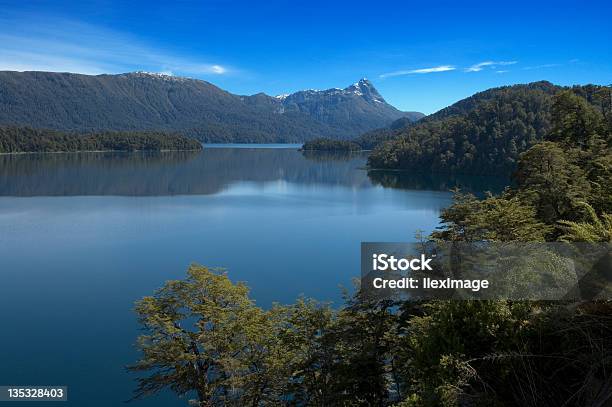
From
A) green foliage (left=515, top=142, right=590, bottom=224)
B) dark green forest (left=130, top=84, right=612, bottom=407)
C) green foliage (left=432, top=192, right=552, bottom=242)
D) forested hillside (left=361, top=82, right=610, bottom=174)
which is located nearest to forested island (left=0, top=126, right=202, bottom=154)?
forested hillside (left=361, top=82, right=610, bottom=174)

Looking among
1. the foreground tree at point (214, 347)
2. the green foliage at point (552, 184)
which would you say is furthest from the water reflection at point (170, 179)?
the foreground tree at point (214, 347)

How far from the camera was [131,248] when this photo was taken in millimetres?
37562

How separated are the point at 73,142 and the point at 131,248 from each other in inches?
5796

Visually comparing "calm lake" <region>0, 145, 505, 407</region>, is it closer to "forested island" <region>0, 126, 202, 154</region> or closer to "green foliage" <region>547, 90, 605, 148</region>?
"green foliage" <region>547, 90, 605, 148</region>

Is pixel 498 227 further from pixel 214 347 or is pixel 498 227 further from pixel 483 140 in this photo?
pixel 483 140

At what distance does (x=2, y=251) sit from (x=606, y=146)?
136 feet

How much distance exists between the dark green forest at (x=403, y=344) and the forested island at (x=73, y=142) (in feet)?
510

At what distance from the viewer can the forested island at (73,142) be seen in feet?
503

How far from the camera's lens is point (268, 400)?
14953mm

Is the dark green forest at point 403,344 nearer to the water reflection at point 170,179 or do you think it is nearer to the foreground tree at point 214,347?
the foreground tree at point 214,347

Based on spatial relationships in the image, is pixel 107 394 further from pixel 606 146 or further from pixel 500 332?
pixel 606 146

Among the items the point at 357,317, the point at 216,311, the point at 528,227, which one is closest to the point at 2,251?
the point at 216,311

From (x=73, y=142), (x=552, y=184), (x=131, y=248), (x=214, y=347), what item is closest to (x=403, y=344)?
(x=214, y=347)

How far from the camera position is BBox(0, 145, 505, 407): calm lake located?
2033cm
